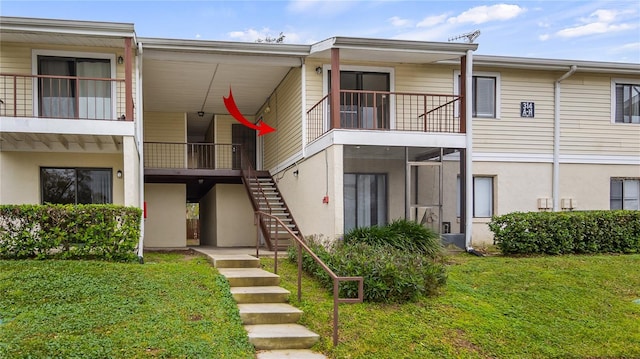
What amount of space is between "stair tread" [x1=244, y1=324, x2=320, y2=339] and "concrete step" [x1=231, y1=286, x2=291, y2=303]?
79cm

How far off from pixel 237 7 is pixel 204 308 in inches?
344

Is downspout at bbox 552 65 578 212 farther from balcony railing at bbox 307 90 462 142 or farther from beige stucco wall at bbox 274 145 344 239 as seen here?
beige stucco wall at bbox 274 145 344 239

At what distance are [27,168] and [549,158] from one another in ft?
43.1

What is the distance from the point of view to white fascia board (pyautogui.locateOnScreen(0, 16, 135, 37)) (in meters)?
11.0

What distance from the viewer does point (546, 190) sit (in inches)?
586

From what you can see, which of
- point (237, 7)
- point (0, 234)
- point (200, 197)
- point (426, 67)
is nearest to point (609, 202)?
point (426, 67)

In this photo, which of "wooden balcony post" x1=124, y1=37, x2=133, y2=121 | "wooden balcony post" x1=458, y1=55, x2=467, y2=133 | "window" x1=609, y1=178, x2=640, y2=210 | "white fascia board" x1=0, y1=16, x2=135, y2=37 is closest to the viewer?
"white fascia board" x1=0, y1=16, x2=135, y2=37

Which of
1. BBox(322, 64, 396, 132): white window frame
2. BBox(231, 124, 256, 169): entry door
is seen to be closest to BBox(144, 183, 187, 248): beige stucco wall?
BBox(231, 124, 256, 169): entry door

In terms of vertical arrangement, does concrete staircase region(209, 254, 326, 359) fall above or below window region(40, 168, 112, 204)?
below

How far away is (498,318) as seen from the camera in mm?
7758

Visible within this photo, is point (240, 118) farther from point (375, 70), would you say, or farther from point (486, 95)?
point (486, 95)

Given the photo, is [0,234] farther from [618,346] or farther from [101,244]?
[618,346]

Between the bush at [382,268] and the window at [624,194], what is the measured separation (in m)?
7.70

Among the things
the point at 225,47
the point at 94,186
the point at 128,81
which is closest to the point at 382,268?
the point at 128,81
